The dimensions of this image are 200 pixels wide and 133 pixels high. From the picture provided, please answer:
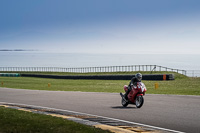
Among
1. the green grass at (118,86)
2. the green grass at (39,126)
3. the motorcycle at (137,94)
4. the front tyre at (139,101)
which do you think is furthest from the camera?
the green grass at (118,86)

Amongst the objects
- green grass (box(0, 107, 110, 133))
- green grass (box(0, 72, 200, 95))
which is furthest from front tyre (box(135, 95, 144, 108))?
green grass (box(0, 72, 200, 95))

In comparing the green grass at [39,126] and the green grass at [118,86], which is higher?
the green grass at [39,126]

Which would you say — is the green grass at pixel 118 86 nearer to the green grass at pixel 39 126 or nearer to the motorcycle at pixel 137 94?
the motorcycle at pixel 137 94

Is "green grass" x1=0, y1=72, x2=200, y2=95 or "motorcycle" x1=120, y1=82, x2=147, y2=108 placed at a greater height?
"motorcycle" x1=120, y1=82, x2=147, y2=108

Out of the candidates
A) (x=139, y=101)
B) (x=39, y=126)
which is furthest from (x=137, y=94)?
(x=39, y=126)

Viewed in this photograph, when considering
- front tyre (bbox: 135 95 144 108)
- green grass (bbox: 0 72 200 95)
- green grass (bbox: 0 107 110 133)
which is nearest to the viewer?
green grass (bbox: 0 107 110 133)

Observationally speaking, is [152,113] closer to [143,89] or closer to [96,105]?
[143,89]

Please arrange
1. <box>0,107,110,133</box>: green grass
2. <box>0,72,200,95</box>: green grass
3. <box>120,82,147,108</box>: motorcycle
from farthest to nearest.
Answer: <box>0,72,200,95</box>: green grass, <box>120,82,147,108</box>: motorcycle, <box>0,107,110,133</box>: green grass

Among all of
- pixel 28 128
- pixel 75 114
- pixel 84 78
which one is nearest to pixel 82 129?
pixel 28 128

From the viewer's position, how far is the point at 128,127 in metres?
11.0

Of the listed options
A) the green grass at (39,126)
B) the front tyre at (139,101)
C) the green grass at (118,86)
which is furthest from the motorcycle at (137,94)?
the green grass at (118,86)

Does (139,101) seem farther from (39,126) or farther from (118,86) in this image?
(118,86)

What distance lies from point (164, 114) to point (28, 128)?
18.0ft

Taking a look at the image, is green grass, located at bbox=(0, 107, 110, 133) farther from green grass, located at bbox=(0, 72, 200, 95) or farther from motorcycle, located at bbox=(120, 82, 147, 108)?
green grass, located at bbox=(0, 72, 200, 95)
